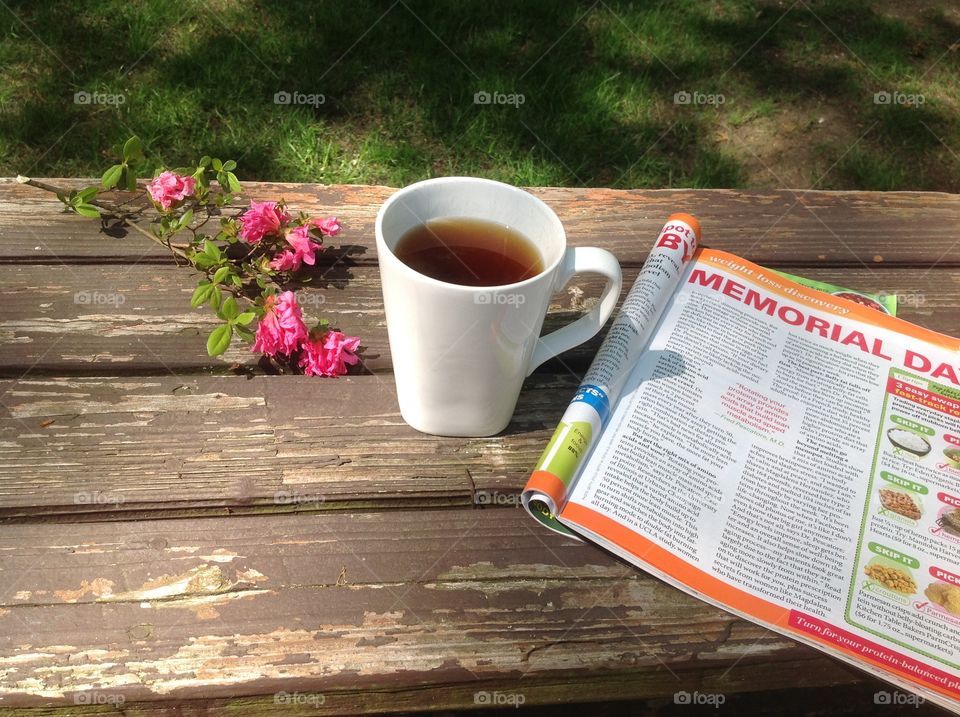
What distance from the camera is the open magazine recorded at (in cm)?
81

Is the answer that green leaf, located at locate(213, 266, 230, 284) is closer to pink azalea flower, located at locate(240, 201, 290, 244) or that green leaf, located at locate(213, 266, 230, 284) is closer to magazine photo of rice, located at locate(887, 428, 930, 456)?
pink azalea flower, located at locate(240, 201, 290, 244)

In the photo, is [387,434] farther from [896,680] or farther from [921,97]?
[921,97]

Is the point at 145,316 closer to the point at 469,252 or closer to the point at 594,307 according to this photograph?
the point at 469,252

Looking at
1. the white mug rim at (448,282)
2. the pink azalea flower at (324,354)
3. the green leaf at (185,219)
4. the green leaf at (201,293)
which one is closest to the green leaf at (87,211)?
the green leaf at (185,219)

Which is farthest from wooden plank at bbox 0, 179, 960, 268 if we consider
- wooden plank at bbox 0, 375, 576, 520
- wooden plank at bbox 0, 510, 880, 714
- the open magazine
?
wooden plank at bbox 0, 510, 880, 714

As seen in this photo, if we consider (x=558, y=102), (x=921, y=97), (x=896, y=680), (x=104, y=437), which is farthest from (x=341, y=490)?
(x=921, y=97)

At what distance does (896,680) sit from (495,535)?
16.7 inches

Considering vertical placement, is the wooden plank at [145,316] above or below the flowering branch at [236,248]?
below

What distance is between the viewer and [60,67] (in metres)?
2.38

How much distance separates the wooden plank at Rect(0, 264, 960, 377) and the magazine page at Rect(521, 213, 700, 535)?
70mm

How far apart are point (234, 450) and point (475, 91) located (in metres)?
1.78

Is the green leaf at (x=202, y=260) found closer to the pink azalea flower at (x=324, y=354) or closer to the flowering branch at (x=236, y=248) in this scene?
the flowering branch at (x=236, y=248)

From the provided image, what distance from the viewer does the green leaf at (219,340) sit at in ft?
3.19

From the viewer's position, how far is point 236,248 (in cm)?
116
